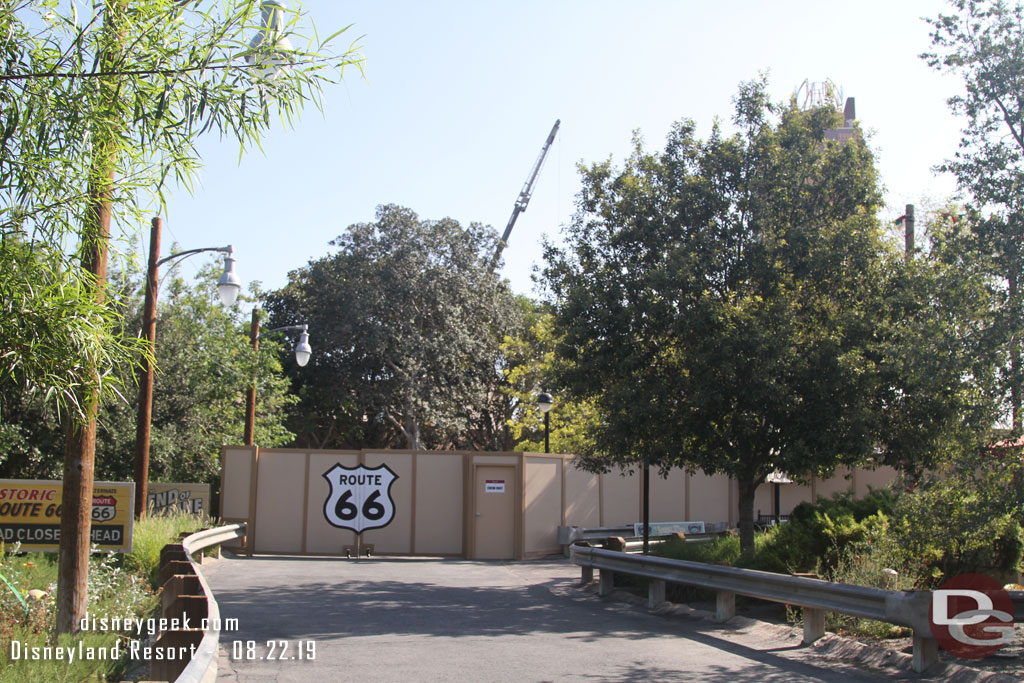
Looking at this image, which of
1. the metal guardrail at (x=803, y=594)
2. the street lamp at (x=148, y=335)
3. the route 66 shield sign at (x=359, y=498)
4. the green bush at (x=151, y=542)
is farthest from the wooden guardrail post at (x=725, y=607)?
the route 66 shield sign at (x=359, y=498)

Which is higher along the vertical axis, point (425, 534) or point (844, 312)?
point (844, 312)

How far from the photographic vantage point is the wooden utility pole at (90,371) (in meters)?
6.39

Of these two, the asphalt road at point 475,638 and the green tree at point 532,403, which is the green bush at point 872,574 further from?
the green tree at point 532,403

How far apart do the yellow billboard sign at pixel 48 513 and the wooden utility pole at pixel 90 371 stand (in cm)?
504

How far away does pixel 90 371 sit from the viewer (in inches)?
281

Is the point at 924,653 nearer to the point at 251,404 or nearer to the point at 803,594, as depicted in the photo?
the point at 803,594

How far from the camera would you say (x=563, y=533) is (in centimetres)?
2320

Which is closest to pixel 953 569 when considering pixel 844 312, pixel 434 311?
pixel 844 312

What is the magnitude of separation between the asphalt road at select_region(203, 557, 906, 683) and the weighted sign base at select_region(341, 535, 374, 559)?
5583 millimetres

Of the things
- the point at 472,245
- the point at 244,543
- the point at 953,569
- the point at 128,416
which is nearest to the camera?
the point at 953,569

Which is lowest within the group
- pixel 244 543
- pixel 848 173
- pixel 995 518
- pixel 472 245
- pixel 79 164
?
pixel 244 543

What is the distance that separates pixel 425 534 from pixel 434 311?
885 inches

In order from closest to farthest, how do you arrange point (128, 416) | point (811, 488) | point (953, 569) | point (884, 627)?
1. point (884, 627)
2. point (953, 569)
3. point (128, 416)
4. point (811, 488)

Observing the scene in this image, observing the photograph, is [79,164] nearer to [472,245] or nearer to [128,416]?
[128,416]
